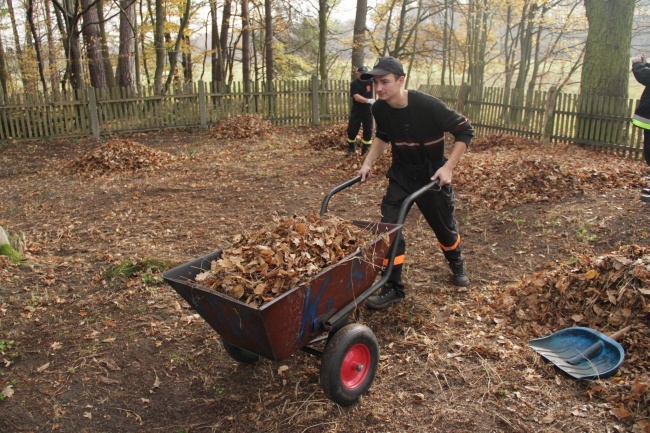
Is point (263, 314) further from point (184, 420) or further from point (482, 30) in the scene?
point (482, 30)

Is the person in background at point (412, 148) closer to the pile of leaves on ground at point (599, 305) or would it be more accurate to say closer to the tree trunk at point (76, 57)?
the pile of leaves on ground at point (599, 305)

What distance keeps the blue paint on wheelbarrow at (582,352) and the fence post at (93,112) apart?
44.7 ft

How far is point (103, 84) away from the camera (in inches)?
624

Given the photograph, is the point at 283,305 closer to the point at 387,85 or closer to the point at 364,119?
the point at 387,85

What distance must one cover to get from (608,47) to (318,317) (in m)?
11.2

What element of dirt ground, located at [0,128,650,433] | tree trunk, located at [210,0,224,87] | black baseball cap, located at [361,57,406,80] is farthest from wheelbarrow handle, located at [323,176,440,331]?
tree trunk, located at [210,0,224,87]

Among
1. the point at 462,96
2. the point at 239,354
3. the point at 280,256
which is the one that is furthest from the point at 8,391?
the point at 462,96

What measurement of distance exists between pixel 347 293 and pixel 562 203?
4533 millimetres

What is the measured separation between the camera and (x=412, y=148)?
4.02 m

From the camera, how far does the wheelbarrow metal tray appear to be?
246cm

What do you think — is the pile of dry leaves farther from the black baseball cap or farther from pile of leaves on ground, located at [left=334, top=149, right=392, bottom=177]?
pile of leaves on ground, located at [left=334, top=149, right=392, bottom=177]

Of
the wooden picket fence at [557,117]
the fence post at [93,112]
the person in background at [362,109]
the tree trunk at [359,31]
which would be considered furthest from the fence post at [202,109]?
the wooden picket fence at [557,117]

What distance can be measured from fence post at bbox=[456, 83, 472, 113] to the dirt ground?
7.12m

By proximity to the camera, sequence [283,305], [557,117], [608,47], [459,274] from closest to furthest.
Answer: [283,305], [459,274], [608,47], [557,117]
